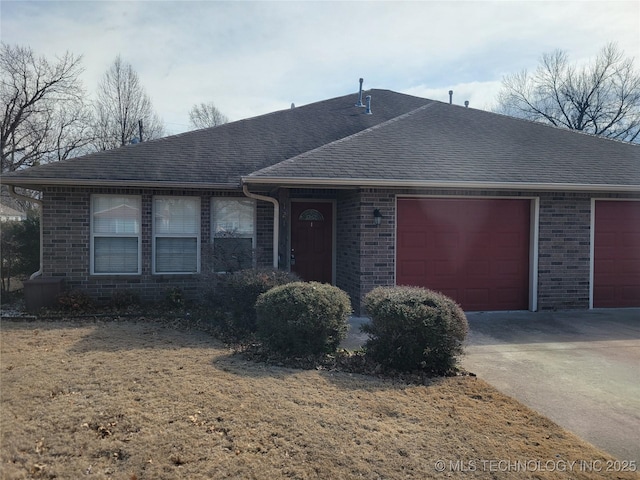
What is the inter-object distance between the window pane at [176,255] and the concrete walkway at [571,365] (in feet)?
12.1

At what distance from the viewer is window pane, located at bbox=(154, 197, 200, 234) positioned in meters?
9.76

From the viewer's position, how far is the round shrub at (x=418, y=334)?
5.43 meters

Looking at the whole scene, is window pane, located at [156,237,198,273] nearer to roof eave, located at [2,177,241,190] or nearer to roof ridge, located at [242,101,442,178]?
roof eave, located at [2,177,241,190]

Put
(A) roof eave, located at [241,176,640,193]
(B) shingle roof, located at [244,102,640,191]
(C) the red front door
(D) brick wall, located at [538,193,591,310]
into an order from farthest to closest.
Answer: (C) the red front door
(D) brick wall, located at [538,193,591,310]
(B) shingle roof, located at [244,102,640,191]
(A) roof eave, located at [241,176,640,193]

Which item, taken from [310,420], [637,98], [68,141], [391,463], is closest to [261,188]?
[310,420]

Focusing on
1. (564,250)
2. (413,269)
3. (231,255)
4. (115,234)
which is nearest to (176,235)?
(115,234)

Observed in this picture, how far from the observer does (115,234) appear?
9562 mm

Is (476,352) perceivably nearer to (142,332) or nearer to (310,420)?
(310,420)

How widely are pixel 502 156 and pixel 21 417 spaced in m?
9.25

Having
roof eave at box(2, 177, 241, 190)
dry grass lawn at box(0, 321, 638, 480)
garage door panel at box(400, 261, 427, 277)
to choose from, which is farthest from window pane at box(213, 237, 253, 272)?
dry grass lawn at box(0, 321, 638, 480)

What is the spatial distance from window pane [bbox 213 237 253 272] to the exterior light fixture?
2603 mm

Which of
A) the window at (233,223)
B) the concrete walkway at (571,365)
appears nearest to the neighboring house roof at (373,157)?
the window at (233,223)

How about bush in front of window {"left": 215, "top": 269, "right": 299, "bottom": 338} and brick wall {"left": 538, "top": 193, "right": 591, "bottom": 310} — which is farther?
brick wall {"left": 538, "top": 193, "right": 591, "bottom": 310}

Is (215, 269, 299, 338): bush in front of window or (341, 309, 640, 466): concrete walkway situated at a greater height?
(215, 269, 299, 338): bush in front of window
